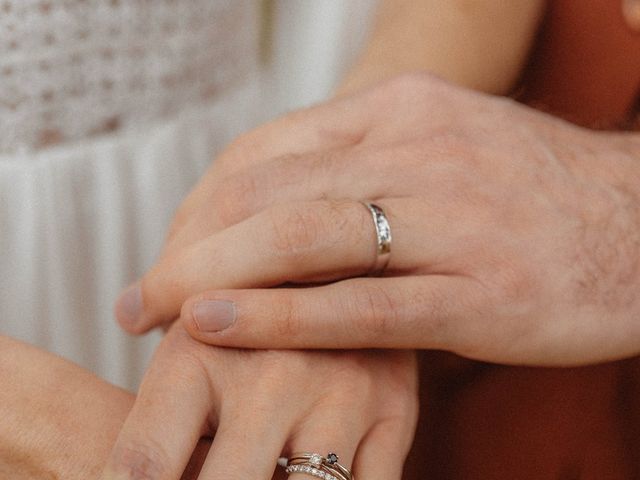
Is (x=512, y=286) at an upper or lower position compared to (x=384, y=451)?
upper

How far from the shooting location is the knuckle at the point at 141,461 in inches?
18.0

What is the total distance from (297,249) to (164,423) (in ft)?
0.52

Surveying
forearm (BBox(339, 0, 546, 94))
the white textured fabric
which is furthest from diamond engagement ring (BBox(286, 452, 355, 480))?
the white textured fabric

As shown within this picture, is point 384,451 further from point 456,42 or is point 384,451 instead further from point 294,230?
point 456,42

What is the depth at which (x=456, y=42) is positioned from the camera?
0.83 metres

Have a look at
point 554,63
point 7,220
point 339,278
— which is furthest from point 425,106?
point 7,220

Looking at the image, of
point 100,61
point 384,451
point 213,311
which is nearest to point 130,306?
point 213,311

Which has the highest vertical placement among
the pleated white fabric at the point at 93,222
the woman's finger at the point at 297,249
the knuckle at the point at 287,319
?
the woman's finger at the point at 297,249

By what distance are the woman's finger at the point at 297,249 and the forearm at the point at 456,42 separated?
28cm

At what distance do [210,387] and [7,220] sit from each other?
0.55m

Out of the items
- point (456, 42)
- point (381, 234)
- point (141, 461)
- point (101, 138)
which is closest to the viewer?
point (141, 461)

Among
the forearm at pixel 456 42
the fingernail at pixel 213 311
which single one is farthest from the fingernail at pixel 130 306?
the forearm at pixel 456 42

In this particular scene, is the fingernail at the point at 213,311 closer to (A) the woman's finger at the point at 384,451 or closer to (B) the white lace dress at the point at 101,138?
(A) the woman's finger at the point at 384,451

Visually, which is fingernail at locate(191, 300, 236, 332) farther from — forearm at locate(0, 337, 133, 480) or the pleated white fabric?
the pleated white fabric
